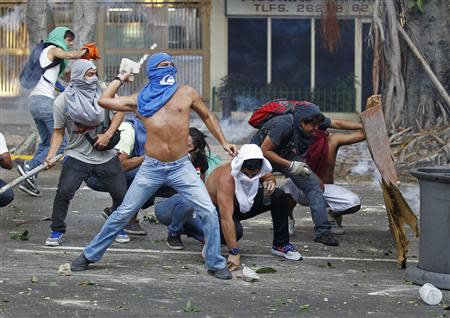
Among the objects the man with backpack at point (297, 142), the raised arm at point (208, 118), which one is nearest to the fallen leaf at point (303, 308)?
the raised arm at point (208, 118)

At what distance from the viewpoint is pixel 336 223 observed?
429 inches

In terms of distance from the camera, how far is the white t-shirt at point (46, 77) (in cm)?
1250

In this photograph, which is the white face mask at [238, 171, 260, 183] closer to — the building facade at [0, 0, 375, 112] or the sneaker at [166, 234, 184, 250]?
the sneaker at [166, 234, 184, 250]

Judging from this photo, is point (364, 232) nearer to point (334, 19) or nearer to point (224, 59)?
point (334, 19)

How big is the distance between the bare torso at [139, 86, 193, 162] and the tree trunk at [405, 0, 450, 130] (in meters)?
8.19

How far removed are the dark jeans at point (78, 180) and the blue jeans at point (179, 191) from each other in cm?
111

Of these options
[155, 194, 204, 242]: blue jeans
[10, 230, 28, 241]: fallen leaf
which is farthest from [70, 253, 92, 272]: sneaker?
[10, 230, 28, 241]: fallen leaf

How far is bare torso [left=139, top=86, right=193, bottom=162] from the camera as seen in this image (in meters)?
A: 8.80

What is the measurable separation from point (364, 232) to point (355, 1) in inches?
503

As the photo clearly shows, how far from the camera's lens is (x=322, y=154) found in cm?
1052

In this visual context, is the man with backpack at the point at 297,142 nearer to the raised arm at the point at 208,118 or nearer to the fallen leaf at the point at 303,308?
the raised arm at the point at 208,118

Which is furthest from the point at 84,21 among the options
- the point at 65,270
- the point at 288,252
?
the point at 65,270

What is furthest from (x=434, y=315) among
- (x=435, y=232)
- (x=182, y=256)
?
(x=182, y=256)

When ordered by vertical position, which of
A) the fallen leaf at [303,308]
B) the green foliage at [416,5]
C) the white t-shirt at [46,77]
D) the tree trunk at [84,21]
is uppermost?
the green foliage at [416,5]
